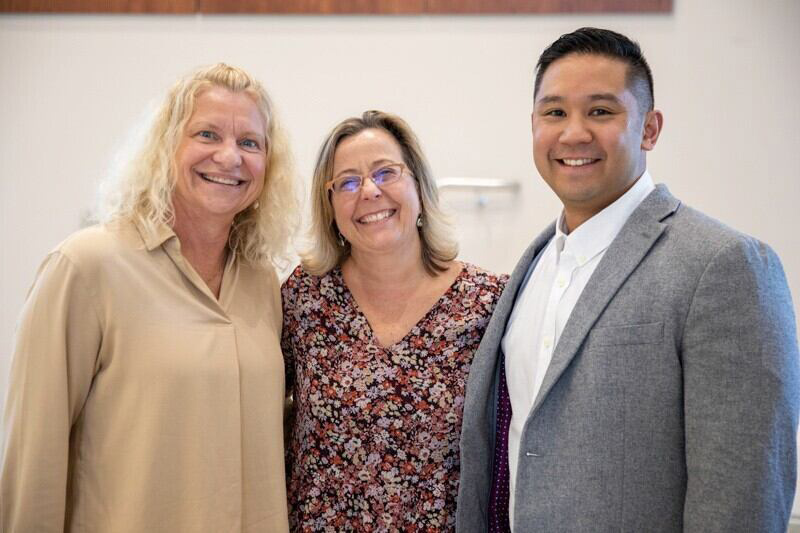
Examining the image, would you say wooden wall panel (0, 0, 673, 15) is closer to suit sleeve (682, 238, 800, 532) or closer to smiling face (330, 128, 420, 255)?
smiling face (330, 128, 420, 255)

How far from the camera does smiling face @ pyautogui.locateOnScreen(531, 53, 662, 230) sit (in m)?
1.58

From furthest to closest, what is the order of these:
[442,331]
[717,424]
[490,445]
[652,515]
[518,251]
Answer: [518,251], [442,331], [490,445], [652,515], [717,424]

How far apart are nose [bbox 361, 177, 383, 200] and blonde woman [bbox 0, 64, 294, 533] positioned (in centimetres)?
28

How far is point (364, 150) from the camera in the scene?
6.79 feet

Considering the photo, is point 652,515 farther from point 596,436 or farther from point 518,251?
point 518,251

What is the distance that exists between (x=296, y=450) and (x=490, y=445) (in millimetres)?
525

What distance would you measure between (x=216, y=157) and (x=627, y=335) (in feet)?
3.44

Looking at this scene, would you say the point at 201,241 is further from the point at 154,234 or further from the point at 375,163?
the point at 375,163

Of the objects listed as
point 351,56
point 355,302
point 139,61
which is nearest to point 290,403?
point 355,302

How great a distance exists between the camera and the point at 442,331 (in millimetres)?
1978

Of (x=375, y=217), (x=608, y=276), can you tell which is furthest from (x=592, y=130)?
(x=375, y=217)

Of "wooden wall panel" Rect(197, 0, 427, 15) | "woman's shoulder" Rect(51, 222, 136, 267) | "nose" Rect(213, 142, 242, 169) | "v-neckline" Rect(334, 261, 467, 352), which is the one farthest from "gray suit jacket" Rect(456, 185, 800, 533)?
"wooden wall panel" Rect(197, 0, 427, 15)

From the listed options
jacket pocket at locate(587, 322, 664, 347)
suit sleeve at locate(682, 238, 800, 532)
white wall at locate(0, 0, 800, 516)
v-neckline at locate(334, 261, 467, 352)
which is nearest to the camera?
suit sleeve at locate(682, 238, 800, 532)

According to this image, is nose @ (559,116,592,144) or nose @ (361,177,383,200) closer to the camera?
nose @ (559,116,592,144)
